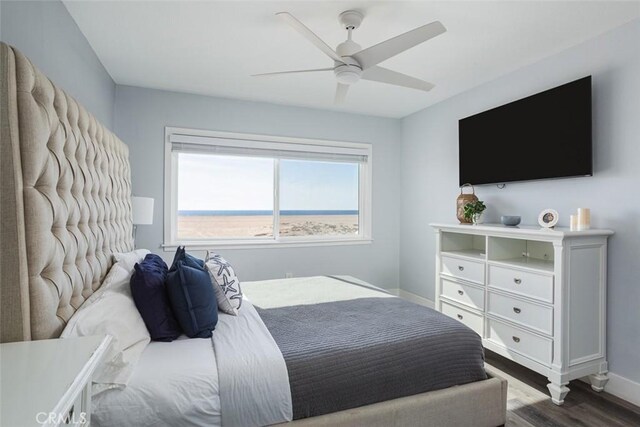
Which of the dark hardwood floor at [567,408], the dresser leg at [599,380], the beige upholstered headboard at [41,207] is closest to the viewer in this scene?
the beige upholstered headboard at [41,207]

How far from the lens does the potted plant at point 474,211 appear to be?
10.3 ft

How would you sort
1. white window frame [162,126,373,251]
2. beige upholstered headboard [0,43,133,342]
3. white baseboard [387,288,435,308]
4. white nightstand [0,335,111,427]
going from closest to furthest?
white nightstand [0,335,111,427] → beige upholstered headboard [0,43,133,342] → white window frame [162,126,373,251] → white baseboard [387,288,435,308]

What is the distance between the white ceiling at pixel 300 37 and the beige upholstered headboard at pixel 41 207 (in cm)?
98

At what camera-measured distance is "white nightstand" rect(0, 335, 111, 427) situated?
71 cm

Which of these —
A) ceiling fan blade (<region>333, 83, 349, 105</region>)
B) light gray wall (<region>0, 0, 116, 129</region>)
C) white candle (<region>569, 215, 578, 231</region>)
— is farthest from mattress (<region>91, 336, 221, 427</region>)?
white candle (<region>569, 215, 578, 231</region>)

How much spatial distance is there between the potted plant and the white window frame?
1.54 m

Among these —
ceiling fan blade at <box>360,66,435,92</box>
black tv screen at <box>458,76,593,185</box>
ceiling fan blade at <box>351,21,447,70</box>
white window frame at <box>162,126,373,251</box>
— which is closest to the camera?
ceiling fan blade at <box>351,21,447,70</box>

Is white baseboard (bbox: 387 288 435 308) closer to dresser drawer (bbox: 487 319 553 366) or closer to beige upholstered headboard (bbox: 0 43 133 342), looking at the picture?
dresser drawer (bbox: 487 319 553 366)

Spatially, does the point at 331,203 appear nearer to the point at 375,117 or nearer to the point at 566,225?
the point at 375,117

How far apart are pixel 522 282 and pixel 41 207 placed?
284 cm

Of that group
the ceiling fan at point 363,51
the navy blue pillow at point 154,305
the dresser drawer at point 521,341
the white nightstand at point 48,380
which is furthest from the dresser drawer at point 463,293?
the white nightstand at point 48,380

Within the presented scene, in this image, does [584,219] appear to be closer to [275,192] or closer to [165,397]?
[165,397]

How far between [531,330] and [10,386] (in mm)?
2783

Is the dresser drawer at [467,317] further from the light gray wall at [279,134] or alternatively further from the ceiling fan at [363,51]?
the ceiling fan at [363,51]
